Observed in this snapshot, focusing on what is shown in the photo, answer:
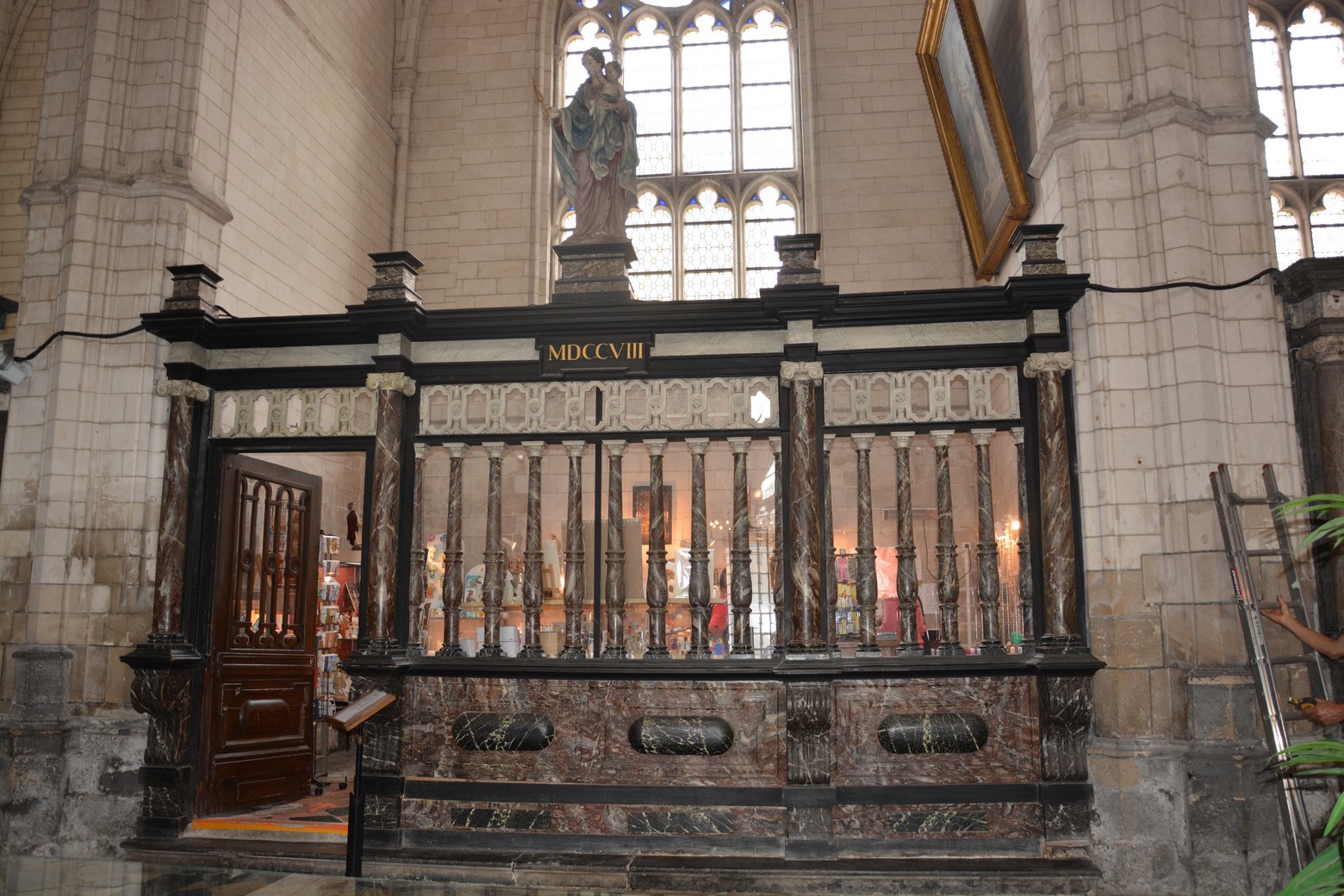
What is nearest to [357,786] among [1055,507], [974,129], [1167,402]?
[1055,507]

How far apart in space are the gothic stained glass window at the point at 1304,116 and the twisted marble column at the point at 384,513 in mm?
10663

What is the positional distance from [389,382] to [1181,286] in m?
5.70

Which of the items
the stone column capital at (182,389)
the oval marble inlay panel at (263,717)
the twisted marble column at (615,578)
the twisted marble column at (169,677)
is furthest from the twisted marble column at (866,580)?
the stone column capital at (182,389)

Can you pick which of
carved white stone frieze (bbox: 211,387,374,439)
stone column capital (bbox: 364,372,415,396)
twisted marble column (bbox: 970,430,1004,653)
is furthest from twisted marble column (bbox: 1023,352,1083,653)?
carved white stone frieze (bbox: 211,387,374,439)

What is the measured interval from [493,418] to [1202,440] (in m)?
4.99

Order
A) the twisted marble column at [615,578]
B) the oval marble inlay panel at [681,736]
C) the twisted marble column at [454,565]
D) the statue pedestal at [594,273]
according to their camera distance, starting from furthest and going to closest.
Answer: the statue pedestal at [594,273] → the twisted marble column at [454,565] → the twisted marble column at [615,578] → the oval marble inlay panel at [681,736]

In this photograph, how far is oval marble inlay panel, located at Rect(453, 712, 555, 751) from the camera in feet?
23.6

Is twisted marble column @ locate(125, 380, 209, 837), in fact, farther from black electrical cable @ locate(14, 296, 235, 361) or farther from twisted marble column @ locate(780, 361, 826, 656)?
twisted marble column @ locate(780, 361, 826, 656)

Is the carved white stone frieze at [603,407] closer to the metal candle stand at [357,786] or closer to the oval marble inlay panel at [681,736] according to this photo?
the oval marble inlay panel at [681,736]

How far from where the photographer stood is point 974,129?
9.50 meters

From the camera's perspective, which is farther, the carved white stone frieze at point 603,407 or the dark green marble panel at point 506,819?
the carved white stone frieze at point 603,407

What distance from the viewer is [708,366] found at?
7617mm

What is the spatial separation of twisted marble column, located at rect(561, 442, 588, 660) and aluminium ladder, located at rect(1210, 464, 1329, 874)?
4244 millimetres

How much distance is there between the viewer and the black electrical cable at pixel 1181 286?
7215 millimetres
